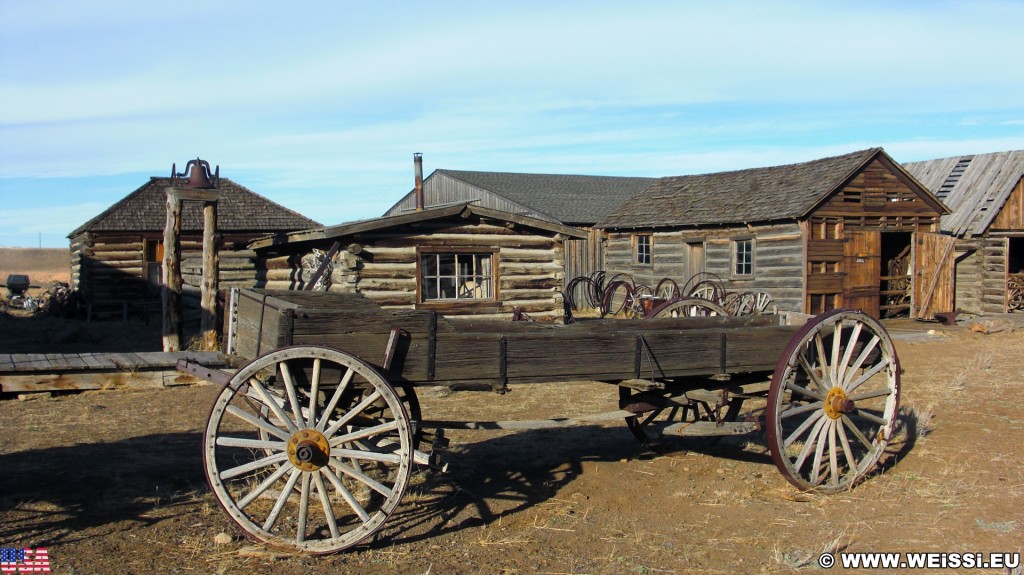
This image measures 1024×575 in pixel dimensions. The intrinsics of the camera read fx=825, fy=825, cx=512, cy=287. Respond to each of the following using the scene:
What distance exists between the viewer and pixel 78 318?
21.4 meters

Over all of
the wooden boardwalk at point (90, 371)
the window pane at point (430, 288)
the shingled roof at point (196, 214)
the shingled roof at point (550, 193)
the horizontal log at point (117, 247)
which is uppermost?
the shingled roof at point (550, 193)

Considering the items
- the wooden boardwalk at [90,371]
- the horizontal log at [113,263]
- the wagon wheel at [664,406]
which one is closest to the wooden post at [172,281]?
the wooden boardwalk at [90,371]

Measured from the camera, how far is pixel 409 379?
447 centimetres

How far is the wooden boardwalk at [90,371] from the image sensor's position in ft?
31.2

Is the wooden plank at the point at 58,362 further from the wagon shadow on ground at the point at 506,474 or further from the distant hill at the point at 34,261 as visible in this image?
the distant hill at the point at 34,261

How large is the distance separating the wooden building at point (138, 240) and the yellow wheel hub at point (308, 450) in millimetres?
17616

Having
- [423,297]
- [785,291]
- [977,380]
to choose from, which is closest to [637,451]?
[977,380]

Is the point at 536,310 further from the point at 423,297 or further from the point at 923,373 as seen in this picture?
the point at 923,373

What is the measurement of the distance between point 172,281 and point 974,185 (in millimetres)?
19890

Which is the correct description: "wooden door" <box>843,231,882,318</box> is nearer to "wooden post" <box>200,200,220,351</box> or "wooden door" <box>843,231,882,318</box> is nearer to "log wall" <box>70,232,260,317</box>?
"wooden post" <box>200,200,220,351</box>

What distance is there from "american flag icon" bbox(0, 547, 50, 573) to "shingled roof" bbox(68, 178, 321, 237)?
18.5 m

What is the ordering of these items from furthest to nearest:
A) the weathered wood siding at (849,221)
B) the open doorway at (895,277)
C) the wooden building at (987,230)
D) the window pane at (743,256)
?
1. the wooden building at (987,230)
2. the open doorway at (895,277)
3. the window pane at (743,256)
4. the weathered wood siding at (849,221)

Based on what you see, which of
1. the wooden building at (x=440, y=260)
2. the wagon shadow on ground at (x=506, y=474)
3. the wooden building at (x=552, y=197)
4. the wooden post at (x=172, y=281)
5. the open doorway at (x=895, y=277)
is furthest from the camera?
the wooden building at (x=552, y=197)

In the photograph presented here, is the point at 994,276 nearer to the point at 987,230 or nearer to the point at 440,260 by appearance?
the point at 987,230
